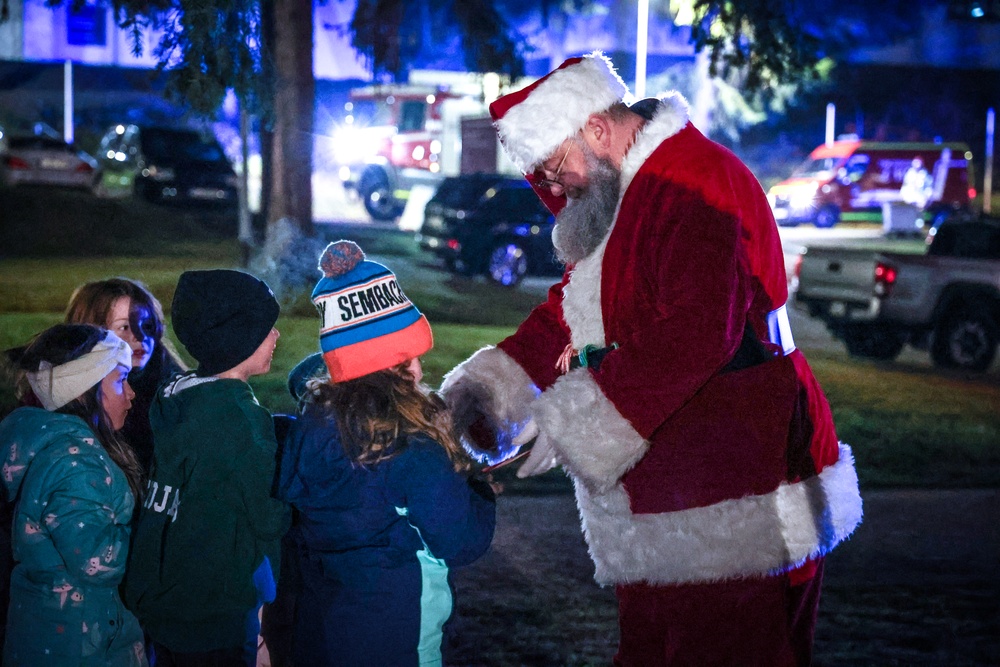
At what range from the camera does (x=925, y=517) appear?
6.48 meters

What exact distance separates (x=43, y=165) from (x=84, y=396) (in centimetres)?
2052

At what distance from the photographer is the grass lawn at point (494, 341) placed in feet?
26.0

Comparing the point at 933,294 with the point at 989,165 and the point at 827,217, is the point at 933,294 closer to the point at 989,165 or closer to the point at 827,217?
the point at 827,217

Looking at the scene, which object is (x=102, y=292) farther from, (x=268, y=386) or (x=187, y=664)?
(x=268, y=386)

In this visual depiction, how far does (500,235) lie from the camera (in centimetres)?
1594

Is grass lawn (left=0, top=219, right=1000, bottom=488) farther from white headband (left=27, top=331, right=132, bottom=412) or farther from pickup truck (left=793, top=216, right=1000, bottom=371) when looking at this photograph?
white headband (left=27, top=331, right=132, bottom=412)

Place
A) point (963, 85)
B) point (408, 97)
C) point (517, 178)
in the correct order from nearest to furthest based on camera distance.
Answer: point (517, 178), point (408, 97), point (963, 85)

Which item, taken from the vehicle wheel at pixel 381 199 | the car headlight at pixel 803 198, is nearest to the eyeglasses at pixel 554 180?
the vehicle wheel at pixel 381 199

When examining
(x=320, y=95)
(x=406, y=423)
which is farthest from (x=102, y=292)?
(x=320, y=95)

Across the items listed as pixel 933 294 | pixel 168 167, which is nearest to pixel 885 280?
pixel 933 294

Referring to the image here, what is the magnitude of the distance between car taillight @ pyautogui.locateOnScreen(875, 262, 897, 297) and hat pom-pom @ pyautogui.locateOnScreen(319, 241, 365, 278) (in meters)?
9.79

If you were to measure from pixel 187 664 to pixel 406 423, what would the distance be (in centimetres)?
90

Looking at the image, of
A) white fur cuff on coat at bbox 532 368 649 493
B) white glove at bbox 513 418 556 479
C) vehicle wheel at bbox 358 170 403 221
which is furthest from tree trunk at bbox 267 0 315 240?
vehicle wheel at bbox 358 170 403 221

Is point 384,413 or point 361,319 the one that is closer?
point 384,413
